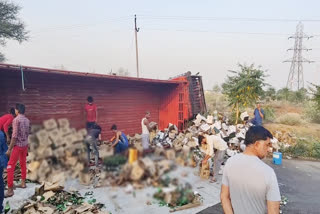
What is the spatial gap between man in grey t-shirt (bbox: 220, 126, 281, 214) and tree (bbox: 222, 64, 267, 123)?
9791 millimetres

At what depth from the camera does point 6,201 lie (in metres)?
4.03

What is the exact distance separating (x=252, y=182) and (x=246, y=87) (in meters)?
10.2

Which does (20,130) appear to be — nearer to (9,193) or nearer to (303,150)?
(9,193)

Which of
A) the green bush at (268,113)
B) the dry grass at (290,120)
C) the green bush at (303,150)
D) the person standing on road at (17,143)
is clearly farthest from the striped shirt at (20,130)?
the dry grass at (290,120)

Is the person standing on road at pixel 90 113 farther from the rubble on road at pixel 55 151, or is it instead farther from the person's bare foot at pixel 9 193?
the person's bare foot at pixel 9 193

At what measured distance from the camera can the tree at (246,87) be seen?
11180 millimetres

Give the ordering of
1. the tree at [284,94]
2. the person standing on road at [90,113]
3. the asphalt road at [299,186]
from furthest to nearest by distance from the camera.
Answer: the tree at [284,94]
the person standing on road at [90,113]
the asphalt road at [299,186]

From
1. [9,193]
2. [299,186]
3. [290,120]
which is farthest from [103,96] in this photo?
[290,120]

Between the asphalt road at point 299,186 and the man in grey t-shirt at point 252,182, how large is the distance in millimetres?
2595

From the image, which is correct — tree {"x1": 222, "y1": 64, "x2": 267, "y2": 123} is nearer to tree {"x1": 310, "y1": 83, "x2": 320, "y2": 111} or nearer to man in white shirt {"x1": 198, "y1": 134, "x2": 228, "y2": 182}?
tree {"x1": 310, "y1": 83, "x2": 320, "y2": 111}

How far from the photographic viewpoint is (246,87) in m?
11.3

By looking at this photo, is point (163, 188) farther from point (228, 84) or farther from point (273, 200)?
point (228, 84)

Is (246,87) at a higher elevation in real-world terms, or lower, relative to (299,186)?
higher

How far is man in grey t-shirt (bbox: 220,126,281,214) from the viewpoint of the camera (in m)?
1.83
